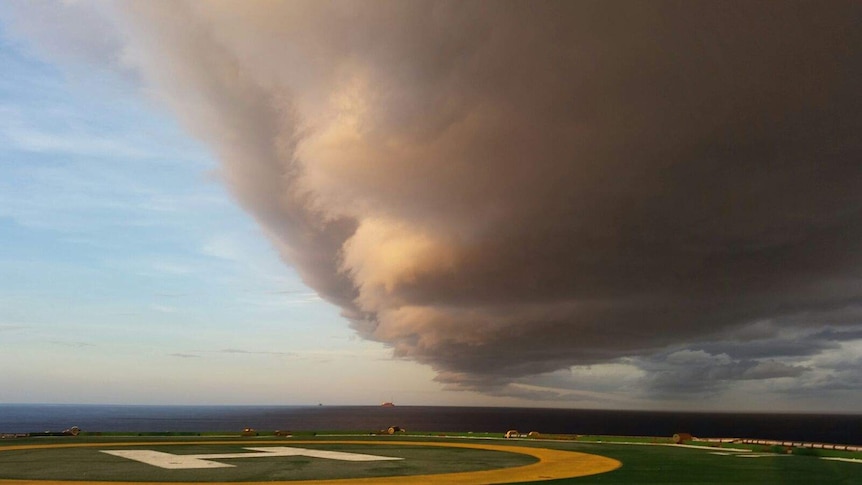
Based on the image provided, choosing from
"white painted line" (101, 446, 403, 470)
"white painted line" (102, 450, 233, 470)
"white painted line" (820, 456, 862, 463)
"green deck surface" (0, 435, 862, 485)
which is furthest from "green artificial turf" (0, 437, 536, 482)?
"white painted line" (820, 456, 862, 463)

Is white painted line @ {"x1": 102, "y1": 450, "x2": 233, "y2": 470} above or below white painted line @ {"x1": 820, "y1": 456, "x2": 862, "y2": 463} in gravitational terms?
below

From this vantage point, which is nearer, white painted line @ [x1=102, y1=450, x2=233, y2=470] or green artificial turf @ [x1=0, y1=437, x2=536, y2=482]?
green artificial turf @ [x1=0, y1=437, x2=536, y2=482]

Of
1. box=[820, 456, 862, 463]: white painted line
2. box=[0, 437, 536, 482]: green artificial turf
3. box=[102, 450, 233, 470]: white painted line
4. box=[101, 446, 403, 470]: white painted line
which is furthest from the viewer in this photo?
box=[820, 456, 862, 463]: white painted line

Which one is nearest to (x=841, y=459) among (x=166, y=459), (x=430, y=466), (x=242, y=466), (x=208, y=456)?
(x=430, y=466)

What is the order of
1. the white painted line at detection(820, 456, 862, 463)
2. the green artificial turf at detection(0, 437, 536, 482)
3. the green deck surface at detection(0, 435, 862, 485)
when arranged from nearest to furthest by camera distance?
the green deck surface at detection(0, 435, 862, 485) < the green artificial turf at detection(0, 437, 536, 482) < the white painted line at detection(820, 456, 862, 463)

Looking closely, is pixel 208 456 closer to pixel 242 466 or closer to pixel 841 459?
pixel 242 466

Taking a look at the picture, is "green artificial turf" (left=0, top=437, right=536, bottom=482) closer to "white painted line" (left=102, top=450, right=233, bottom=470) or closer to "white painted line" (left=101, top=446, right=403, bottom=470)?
"white painted line" (left=102, top=450, right=233, bottom=470)

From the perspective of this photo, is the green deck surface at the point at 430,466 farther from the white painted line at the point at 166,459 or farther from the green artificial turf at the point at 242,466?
the white painted line at the point at 166,459

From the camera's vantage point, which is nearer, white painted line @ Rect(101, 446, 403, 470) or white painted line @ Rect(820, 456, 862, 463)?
white painted line @ Rect(101, 446, 403, 470)

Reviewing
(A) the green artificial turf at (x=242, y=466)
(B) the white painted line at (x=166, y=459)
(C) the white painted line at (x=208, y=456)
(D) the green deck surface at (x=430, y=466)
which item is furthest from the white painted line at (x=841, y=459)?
(B) the white painted line at (x=166, y=459)

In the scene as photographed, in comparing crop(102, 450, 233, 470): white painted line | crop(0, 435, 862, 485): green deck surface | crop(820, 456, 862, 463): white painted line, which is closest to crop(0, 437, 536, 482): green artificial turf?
crop(0, 435, 862, 485): green deck surface

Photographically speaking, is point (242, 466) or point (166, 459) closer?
point (242, 466)

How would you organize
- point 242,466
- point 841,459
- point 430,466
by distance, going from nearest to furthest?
point 242,466 → point 430,466 → point 841,459
